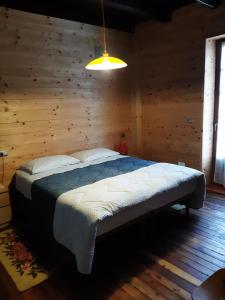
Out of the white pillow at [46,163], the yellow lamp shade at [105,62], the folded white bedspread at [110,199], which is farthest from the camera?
the white pillow at [46,163]

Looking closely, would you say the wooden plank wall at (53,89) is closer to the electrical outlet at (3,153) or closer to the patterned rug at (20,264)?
the electrical outlet at (3,153)

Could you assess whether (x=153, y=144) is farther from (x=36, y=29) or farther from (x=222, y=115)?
(x=36, y=29)

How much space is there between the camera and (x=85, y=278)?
209 centimetres

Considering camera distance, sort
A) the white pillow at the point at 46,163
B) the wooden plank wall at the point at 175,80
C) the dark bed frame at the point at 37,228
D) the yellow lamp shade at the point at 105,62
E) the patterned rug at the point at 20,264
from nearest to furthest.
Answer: the patterned rug at the point at 20,264 < the dark bed frame at the point at 37,228 < the yellow lamp shade at the point at 105,62 < the white pillow at the point at 46,163 < the wooden plank wall at the point at 175,80

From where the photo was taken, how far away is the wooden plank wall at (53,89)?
3090 millimetres

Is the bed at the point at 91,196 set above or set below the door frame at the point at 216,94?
below

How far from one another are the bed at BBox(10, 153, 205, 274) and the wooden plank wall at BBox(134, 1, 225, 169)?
1048 mm

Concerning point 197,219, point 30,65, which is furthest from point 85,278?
point 30,65

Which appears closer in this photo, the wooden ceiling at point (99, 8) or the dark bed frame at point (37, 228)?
the dark bed frame at point (37, 228)

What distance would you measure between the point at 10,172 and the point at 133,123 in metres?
2.38

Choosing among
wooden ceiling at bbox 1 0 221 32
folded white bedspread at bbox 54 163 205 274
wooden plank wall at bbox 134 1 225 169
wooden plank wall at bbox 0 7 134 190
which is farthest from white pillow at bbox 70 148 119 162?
wooden ceiling at bbox 1 0 221 32

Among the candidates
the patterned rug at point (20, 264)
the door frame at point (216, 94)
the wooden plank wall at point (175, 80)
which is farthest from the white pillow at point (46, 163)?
the door frame at point (216, 94)

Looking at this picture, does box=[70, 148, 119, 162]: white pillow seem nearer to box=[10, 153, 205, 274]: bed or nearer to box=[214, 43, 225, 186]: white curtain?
box=[10, 153, 205, 274]: bed

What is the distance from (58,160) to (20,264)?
4.41 ft
